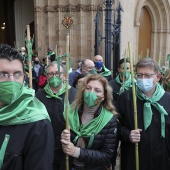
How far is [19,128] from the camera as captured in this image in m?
1.26

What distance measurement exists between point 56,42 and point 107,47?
3036mm

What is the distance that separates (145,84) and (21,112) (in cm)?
130

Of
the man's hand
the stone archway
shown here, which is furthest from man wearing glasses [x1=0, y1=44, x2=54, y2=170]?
the stone archway

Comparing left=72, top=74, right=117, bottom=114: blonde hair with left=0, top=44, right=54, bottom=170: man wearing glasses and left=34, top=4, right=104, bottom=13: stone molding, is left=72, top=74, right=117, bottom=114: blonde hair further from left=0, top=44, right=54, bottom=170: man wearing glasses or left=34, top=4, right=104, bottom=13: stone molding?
left=34, top=4, right=104, bottom=13: stone molding

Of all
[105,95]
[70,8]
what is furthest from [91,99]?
[70,8]

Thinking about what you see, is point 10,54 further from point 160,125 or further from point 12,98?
point 160,125

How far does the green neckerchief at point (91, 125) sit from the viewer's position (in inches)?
78.7

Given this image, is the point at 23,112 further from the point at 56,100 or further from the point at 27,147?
the point at 56,100

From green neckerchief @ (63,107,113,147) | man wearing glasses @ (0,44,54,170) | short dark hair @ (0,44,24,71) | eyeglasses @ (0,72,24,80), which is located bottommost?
green neckerchief @ (63,107,113,147)

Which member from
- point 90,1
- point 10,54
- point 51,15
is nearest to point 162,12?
point 90,1

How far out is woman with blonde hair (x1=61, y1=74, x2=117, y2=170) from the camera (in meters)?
1.95

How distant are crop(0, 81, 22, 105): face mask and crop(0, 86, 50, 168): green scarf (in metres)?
0.03

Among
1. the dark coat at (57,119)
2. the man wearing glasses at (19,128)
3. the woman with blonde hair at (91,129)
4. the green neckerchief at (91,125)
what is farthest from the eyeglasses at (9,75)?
the dark coat at (57,119)

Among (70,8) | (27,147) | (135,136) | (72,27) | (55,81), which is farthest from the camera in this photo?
(72,27)
